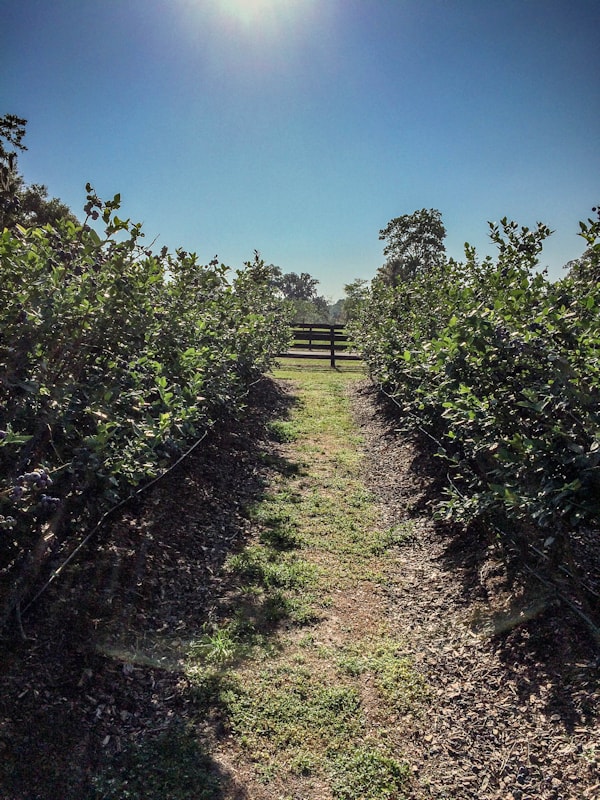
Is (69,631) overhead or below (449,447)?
below

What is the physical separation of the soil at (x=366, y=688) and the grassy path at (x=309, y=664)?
76 mm

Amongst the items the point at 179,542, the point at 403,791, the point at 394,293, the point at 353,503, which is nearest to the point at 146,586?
the point at 179,542

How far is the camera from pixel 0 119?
3215 millimetres

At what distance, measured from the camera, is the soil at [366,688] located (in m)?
2.31

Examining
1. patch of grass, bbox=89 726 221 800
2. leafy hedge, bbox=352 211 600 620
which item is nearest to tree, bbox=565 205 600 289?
leafy hedge, bbox=352 211 600 620

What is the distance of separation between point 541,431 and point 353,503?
2664 mm

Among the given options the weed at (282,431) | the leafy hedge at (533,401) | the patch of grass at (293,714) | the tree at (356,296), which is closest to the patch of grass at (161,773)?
the patch of grass at (293,714)

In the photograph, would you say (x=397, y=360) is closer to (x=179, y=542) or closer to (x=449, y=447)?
(x=449, y=447)

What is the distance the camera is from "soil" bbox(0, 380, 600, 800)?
2309mm

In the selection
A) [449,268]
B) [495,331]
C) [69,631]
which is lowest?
[69,631]

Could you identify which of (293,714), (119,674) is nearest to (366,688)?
(293,714)

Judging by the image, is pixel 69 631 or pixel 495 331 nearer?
pixel 69 631

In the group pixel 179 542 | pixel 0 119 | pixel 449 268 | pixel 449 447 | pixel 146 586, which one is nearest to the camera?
pixel 0 119

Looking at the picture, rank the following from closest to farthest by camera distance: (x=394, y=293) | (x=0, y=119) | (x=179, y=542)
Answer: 1. (x=0, y=119)
2. (x=179, y=542)
3. (x=394, y=293)
